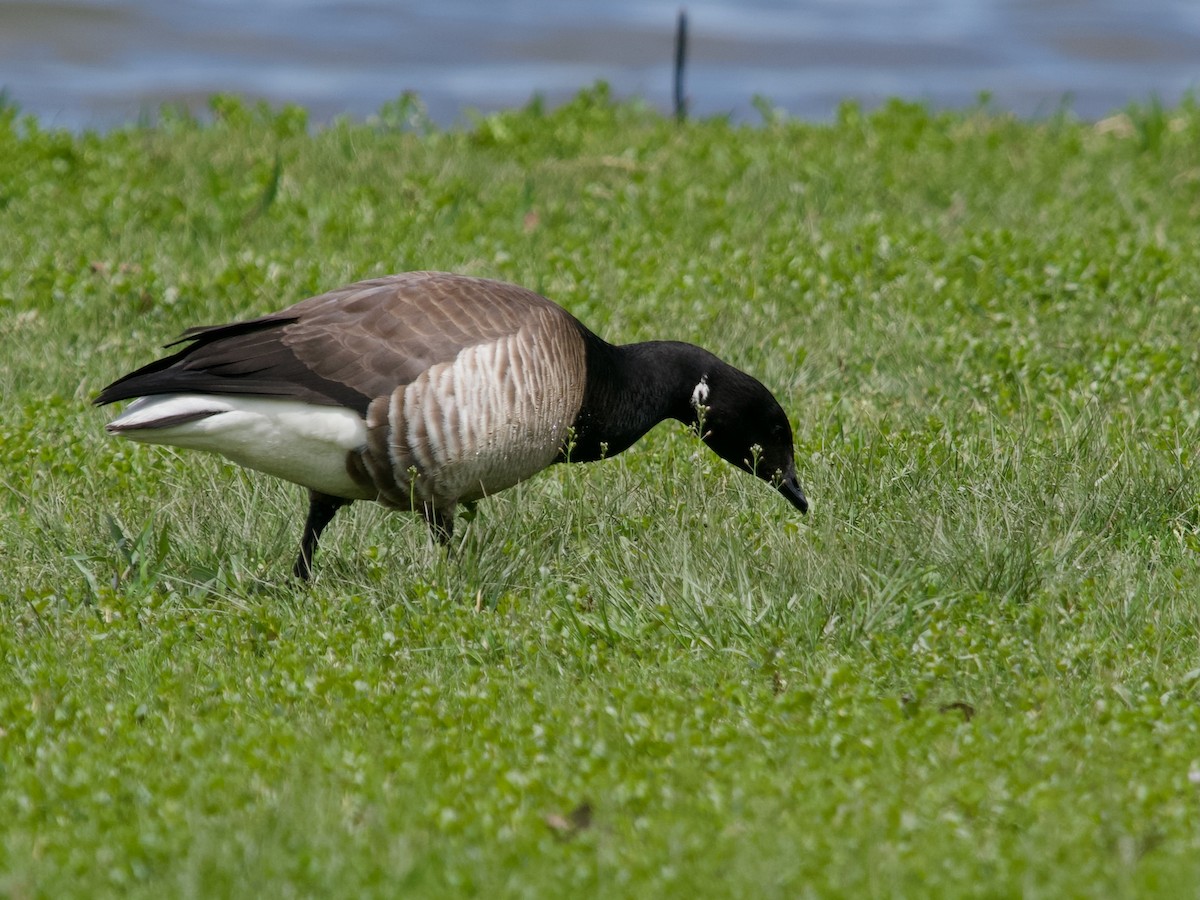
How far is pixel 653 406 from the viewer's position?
6.47 m

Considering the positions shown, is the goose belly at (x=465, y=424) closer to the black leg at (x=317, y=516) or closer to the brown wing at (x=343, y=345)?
the brown wing at (x=343, y=345)

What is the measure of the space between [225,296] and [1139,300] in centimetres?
500

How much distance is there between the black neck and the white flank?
91 cm

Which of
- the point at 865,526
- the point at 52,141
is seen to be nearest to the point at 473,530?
the point at 865,526

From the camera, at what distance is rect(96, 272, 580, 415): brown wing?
18.4 feet

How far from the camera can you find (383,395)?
561cm

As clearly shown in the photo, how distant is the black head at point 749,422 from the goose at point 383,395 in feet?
2.23

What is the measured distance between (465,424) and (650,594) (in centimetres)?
89

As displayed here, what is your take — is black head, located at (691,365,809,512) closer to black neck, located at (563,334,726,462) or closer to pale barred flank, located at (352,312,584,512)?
black neck, located at (563,334,726,462)

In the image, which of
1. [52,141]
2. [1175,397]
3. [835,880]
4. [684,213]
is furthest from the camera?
[52,141]

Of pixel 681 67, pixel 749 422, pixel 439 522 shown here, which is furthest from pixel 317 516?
pixel 681 67

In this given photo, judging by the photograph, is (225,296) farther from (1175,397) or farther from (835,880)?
(835,880)

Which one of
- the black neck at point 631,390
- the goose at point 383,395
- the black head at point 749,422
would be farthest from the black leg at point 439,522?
the black head at point 749,422

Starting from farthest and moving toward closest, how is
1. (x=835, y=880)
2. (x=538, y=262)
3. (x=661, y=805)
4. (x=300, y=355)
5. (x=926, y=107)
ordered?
(x=926, y=107) < (x=538, y=262) < (x=300, y=355) < (x=661, y=805) < (x=835, y=880)
